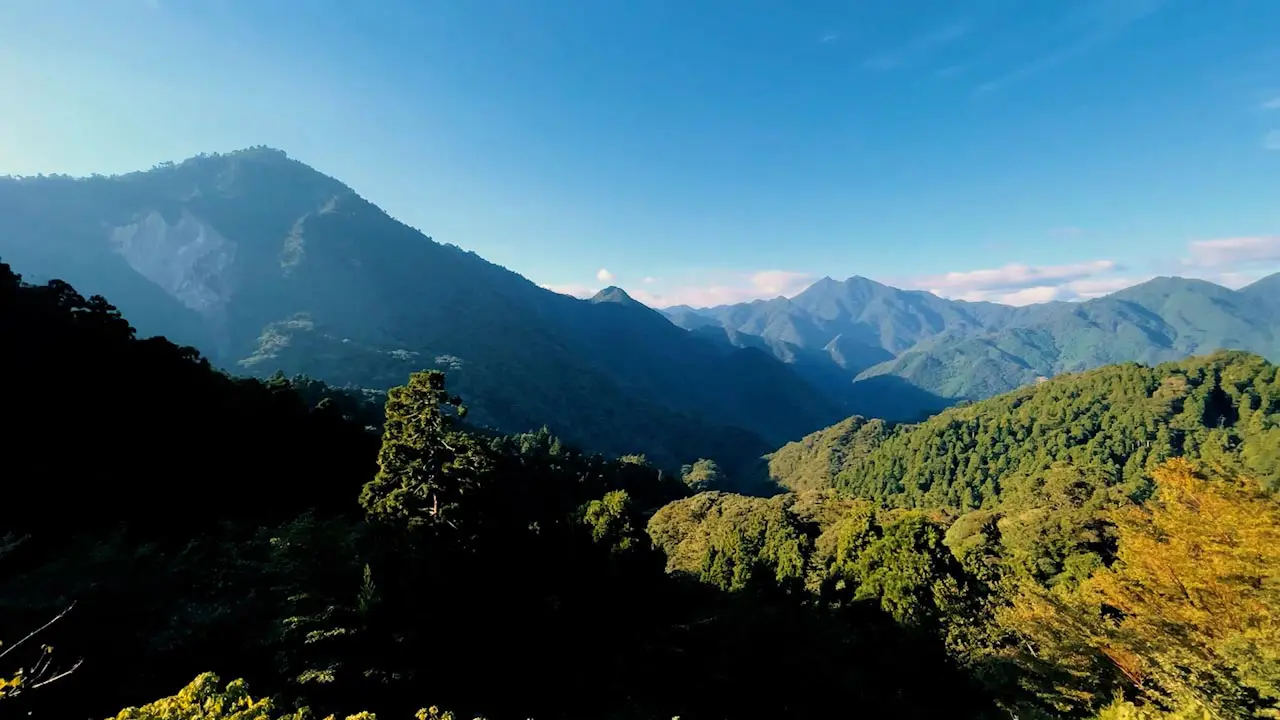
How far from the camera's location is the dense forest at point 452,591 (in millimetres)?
11711

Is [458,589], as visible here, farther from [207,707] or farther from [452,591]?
[207,707]

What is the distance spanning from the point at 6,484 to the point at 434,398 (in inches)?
574

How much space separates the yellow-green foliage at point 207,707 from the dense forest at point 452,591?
52 millimetres

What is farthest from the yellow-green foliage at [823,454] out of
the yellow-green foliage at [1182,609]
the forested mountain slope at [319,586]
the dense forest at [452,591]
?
the yellow-green foliage at [1182,609]

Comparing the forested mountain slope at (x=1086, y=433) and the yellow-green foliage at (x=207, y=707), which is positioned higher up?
the yellow-green foliage at (x=207, y=707)

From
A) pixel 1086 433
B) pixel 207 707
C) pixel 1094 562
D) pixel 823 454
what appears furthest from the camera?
pixel 823 454

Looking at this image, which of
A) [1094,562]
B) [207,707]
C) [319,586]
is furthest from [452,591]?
[1094,562]

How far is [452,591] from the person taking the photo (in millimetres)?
16250

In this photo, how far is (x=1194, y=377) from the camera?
114438 millimetres

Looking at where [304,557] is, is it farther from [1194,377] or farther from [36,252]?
[36,252]

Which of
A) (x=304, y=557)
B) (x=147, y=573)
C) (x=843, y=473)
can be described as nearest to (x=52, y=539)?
(x=147, y=573)

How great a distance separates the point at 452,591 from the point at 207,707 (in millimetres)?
9499

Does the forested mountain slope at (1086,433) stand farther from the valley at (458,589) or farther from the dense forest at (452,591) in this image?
the dense forest at (452,591)

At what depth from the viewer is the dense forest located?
11.7 m
